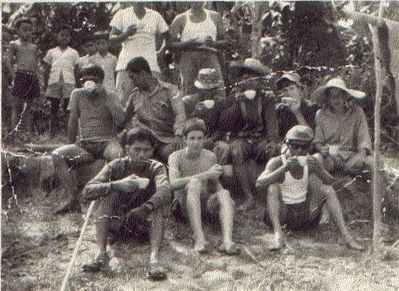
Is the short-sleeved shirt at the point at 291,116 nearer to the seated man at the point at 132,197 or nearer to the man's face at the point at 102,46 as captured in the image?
the seated man at the point at 132,197

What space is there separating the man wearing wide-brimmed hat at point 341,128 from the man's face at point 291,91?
0.41 ft

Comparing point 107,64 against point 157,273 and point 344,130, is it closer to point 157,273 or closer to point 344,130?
point 344,130

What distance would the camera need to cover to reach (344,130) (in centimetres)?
401

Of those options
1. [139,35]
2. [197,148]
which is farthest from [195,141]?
[139,35]

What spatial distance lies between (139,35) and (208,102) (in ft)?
2.23

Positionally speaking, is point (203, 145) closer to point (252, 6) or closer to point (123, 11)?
point (123, 11)

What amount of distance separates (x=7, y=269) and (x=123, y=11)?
1766mm

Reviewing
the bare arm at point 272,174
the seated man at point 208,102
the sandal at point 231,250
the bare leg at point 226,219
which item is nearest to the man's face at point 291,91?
the seated man at point 208,102

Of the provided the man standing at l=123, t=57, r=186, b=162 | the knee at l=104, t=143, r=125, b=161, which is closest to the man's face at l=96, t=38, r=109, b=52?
the man standing at l=123, t=57, r=186, b=162

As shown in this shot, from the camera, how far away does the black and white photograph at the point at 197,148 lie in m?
3.34

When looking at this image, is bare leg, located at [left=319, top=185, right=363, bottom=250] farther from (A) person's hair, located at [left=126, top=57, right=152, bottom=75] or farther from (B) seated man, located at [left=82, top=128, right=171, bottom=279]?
(A) person's hair, located at [left=126, top=57, right=152, bottom=75]

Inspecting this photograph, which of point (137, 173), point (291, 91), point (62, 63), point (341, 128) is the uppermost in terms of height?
point (62, 63)

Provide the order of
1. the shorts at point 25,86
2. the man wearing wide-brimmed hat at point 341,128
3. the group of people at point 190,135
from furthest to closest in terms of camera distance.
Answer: the shorts at point 25,86 < the man wearing wide-brimmed hat at point 341,128 < the group of people at point 190,135

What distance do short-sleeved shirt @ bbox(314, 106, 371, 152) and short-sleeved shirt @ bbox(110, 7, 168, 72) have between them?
1.10m
